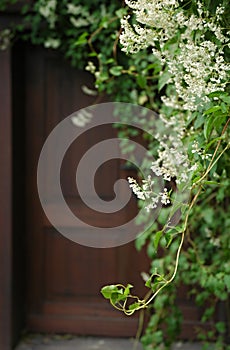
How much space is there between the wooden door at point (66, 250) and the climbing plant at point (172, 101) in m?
0.20

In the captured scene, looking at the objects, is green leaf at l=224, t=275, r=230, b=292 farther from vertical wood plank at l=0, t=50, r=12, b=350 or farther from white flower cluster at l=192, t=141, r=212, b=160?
vertical wood plank at l=0, t=50, r=12, b=350

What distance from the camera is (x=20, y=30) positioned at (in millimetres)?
4293

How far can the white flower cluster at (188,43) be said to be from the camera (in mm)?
1908

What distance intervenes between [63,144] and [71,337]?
4.05 ft

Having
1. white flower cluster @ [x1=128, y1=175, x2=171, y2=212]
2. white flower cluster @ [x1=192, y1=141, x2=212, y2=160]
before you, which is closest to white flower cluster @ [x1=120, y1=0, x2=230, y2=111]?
white flower cluster @ [x1=192, y1=141, x2=212, y2=160]

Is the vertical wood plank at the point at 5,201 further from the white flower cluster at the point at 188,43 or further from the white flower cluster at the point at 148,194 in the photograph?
the white flower cluster at the point at 148,194

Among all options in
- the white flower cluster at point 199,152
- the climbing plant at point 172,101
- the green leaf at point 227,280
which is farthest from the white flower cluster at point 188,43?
the green leaf at point 227,280

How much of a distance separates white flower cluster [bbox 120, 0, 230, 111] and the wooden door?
2.58 m

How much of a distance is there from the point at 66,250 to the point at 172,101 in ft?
7.26

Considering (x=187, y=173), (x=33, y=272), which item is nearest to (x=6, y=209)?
(x=33, y=272)

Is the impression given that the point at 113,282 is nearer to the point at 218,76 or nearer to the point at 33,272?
the point at 33,272

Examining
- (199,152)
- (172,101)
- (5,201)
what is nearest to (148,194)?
(199,152)

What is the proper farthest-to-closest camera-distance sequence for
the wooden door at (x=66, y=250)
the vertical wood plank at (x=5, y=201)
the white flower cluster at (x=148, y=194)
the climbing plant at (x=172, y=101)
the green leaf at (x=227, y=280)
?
1. the wooden door at (x=66, y=250)
2. the vertical wood plank at (x=5, y=201)
3. the green leaf at (x=227, y=280)
4. the climbing plant at (x=172, y=101)
5. the white flower cluster at (x=148, y=194)

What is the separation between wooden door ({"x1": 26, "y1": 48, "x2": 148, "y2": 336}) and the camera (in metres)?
4.67
